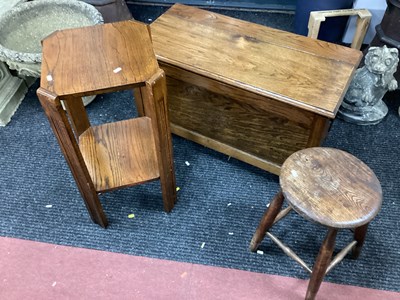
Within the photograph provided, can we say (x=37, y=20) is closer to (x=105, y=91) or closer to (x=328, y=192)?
(x=105, y=91)

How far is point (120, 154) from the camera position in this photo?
56.2 inches

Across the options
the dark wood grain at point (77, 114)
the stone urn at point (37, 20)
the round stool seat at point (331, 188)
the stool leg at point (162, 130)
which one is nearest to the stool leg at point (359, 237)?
the round stool seat at point (331, 188)

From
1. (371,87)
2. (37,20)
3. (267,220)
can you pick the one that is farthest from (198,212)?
(37,20)

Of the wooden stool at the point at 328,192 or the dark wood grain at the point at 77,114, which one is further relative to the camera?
the dark wood grain at the point at 77,114

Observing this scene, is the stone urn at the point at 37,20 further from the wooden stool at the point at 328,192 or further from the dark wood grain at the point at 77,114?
the wooden stool at the point at 328,192

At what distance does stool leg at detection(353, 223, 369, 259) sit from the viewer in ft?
4.02

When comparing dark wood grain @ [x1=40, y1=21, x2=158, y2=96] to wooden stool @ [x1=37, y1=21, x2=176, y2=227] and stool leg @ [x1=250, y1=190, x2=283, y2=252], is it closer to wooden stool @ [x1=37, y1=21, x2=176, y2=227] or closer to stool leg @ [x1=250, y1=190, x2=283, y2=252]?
wooden stool @ [x1=37, y1=21, x2=176, y2=227]

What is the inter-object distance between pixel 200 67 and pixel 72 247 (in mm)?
888

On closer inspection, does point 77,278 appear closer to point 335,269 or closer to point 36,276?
point 36,276

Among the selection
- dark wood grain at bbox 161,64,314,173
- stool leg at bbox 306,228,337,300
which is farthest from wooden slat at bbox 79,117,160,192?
stool leg at bbox 306,228,337,300

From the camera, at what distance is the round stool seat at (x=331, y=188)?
102 cm

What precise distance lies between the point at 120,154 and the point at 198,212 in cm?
42

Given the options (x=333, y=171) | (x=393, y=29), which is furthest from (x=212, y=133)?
(x=393, y=29)

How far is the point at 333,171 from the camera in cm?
112
